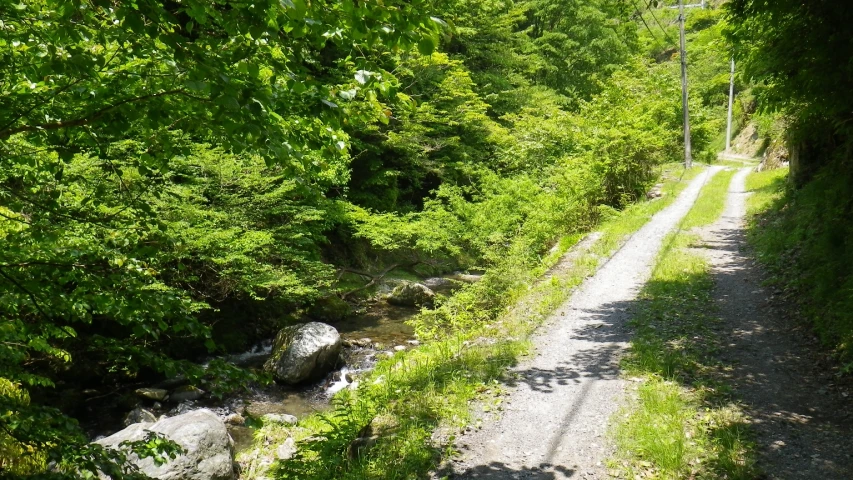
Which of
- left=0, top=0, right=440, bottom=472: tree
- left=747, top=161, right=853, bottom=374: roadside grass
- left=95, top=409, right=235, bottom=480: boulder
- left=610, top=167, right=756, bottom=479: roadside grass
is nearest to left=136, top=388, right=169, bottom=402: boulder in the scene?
left=95, top=409, right=235, bottom=480: boulder

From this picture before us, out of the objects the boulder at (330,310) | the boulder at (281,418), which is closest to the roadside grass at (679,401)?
the boulder at (281,418)

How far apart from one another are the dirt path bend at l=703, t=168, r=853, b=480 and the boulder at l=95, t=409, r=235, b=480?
5.71m

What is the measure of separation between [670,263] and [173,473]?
969 centimetres

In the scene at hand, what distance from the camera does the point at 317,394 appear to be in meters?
9.58

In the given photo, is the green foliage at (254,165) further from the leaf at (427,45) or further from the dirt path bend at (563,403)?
the dirt path bend at (563,403)

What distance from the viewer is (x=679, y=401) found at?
17.4 feet

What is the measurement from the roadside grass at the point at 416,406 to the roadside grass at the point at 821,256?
351 centimetres

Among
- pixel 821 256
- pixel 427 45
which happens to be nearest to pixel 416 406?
pixel 427 45

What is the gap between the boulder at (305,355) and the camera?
981 centimetres

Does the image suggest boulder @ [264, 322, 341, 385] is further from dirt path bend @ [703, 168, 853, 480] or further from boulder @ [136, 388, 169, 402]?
dirt path bend @ [703, 168, 853, 480]

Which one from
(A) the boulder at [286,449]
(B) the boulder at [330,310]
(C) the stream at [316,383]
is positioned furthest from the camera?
(B) the boulder at [330,310]

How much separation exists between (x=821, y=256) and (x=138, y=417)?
1068 centimetres

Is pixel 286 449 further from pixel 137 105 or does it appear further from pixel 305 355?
pixel 137 105

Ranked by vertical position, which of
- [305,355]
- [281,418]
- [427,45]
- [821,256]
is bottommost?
[281,418]
